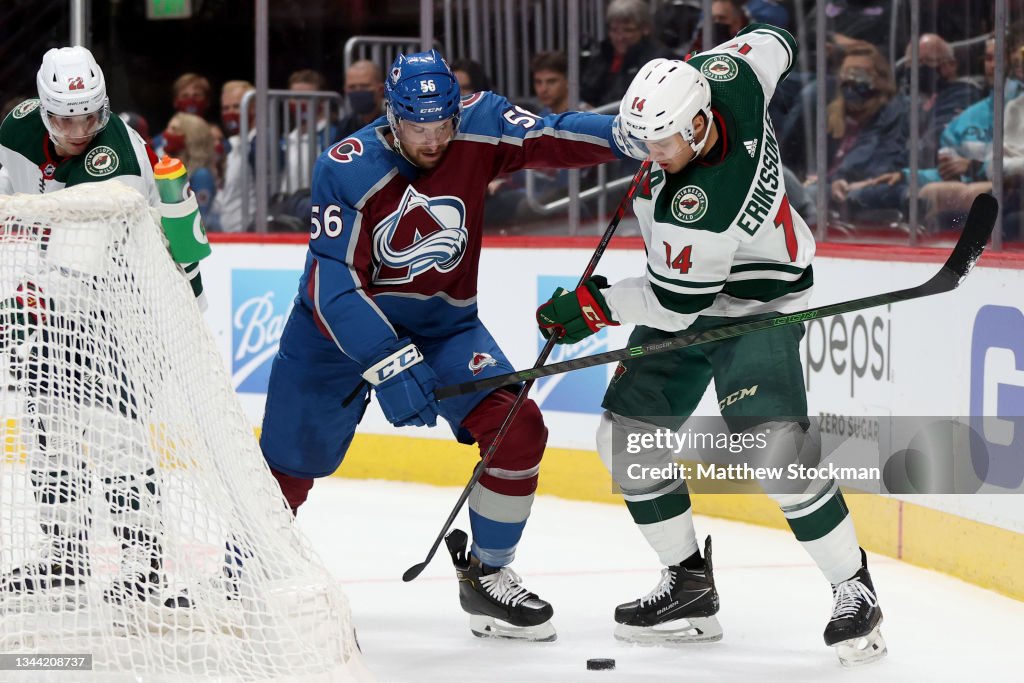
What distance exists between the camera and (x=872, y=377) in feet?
12.7

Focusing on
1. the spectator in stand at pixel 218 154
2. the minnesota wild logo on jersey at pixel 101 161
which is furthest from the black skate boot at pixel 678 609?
the spectator in stand at pixel 218 154

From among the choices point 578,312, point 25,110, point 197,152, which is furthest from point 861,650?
point 197,152

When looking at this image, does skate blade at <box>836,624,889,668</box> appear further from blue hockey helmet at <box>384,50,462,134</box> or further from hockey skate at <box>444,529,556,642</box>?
blue hockey helmet at <box>384,50,462,134</box>

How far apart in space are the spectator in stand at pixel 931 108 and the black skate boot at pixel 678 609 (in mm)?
1500

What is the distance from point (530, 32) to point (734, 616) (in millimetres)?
2476

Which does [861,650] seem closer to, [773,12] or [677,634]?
[677,634]

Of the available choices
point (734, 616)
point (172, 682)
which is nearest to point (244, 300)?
point (734, 616)

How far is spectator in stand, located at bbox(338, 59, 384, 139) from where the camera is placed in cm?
570

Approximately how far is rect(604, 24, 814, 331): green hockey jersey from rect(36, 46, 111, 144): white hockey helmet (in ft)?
3.85

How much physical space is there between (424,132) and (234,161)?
3.31 metres

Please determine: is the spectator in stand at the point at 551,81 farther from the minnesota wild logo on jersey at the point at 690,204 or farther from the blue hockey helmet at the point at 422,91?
the minnesota wild logo on jersey at the point at 690,204

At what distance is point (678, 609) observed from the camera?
3176mm

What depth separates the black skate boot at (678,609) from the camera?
318 centimetres

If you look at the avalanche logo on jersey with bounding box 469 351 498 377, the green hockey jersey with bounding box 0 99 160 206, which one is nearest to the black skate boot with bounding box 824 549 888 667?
the avalanche logo on jersey with bounding box 469 351 498 377
